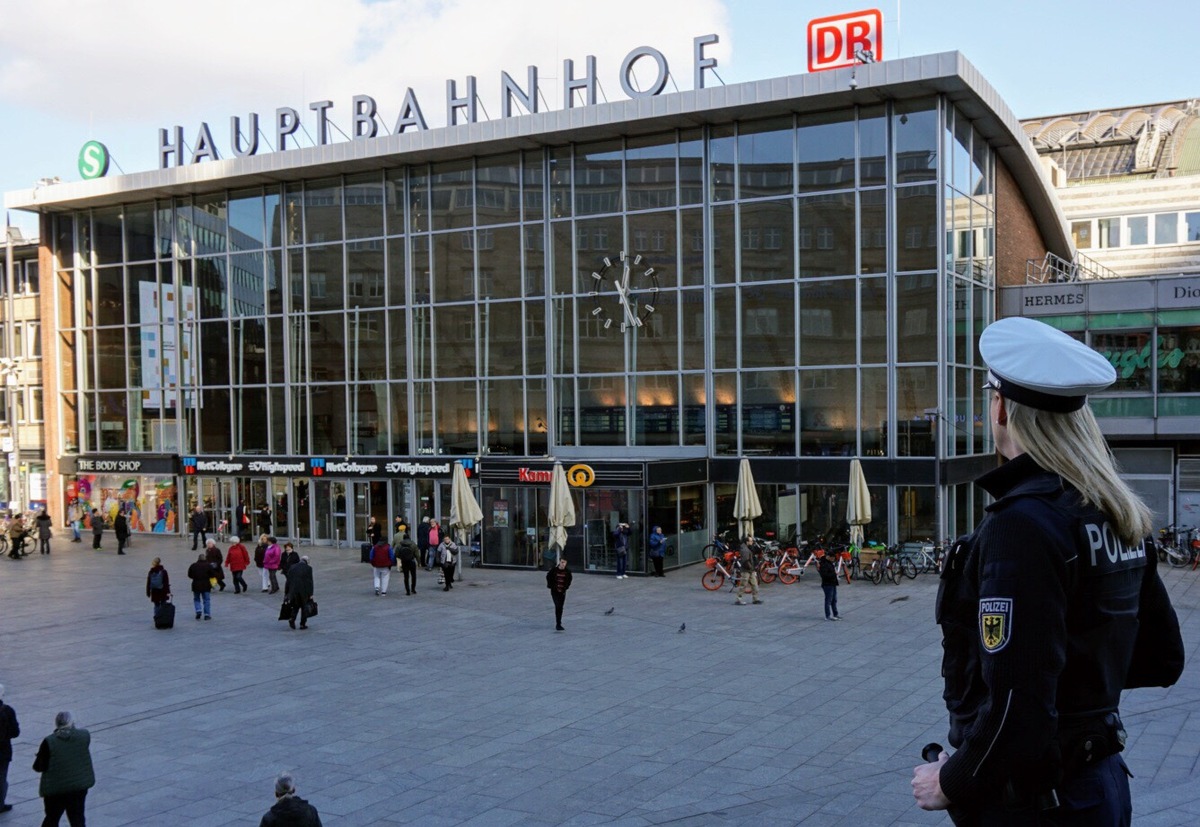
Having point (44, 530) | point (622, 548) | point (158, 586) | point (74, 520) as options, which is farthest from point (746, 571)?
point (74, 520)

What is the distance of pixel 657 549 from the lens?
31141 mm

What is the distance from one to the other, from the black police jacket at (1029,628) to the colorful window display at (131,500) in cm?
4479

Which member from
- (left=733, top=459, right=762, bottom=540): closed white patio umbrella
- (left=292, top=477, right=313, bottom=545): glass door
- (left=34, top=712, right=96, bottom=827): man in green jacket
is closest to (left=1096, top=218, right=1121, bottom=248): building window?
(left=733, top=459, right=762, bottom=540): closed white patio umbrella

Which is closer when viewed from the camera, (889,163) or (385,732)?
(385,732)

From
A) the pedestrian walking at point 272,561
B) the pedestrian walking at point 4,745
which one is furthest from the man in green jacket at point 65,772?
the pedestrian walking at point 272,561

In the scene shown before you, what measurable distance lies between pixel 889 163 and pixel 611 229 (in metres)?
8.70

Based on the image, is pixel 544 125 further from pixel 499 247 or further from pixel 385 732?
pixel 385 732

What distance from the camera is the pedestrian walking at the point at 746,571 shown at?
2600cm

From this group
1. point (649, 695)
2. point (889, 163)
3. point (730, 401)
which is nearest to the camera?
point (649, 695)

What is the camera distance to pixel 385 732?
571 inches

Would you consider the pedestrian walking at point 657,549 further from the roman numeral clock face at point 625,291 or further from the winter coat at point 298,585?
the winter coat at point 298,585

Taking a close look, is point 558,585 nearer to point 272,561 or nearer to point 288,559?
point 288,559

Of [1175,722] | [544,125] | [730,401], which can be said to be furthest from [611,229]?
[1175,722]

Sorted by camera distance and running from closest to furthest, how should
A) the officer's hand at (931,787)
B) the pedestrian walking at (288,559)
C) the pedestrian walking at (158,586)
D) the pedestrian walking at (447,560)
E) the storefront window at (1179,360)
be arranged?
the officer's hand at (931,787)
the pedestrian walking at (158,586)
the pedestrian walking at (288,559)
the pedestrian walking at (447,560)
the storefront window at (1179,360)
